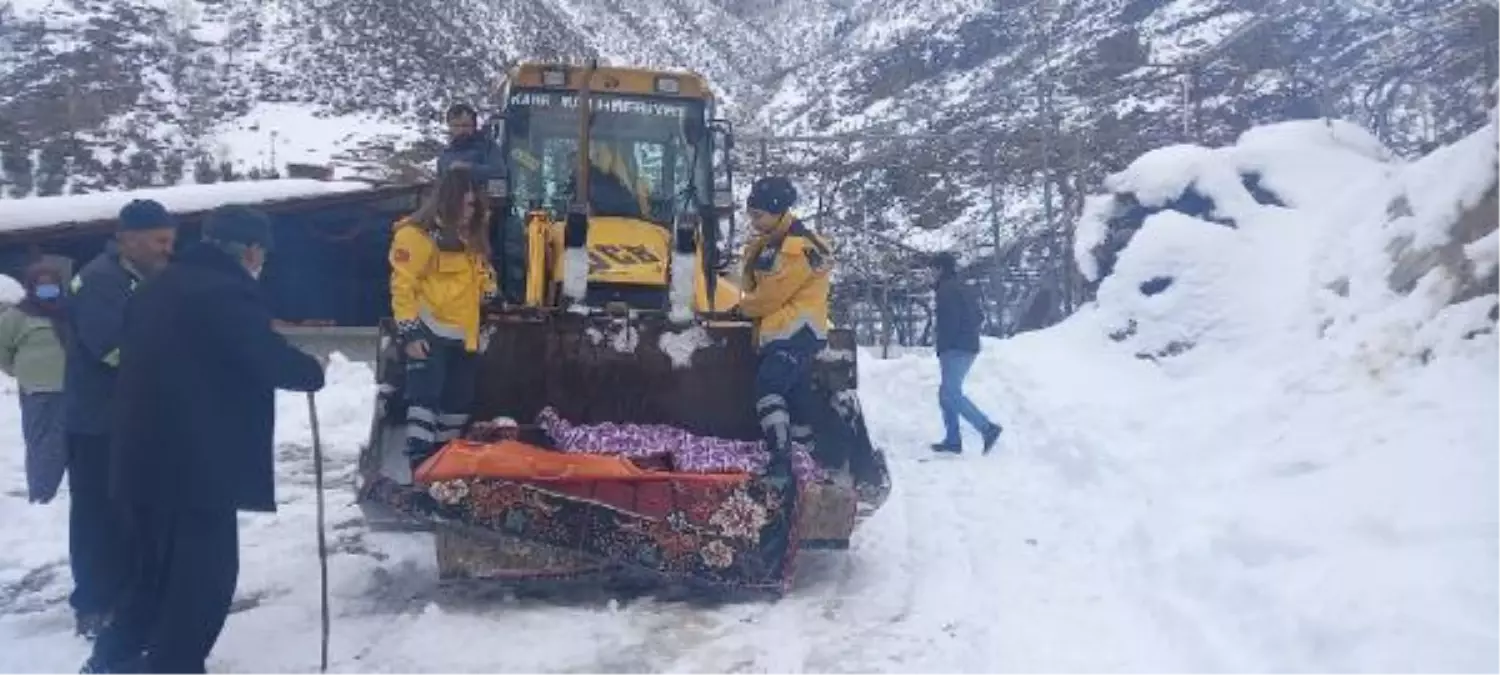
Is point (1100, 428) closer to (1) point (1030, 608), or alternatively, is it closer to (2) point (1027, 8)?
(1) point (1030, 608)

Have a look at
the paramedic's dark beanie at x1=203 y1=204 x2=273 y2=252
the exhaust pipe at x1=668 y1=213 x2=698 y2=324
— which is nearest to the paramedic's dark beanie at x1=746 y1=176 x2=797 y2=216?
the exhaust pipe at x1=668 y1=213 x2=698 y2=324

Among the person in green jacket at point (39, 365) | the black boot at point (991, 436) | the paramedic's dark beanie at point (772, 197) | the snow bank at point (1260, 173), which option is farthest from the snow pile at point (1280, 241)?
the person in green jacket at point (39, 365)

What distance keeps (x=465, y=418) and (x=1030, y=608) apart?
303 centimetres

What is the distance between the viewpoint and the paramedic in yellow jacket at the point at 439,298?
625 cm

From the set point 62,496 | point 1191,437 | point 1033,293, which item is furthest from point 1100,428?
point 1033,293

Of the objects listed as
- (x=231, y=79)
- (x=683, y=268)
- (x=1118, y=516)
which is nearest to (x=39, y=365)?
(x=683, y=268)

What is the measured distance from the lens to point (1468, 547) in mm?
4805

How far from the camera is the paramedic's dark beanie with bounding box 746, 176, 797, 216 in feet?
22.3

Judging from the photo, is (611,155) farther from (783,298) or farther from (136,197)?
(136,197)

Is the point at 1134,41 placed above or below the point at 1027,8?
below

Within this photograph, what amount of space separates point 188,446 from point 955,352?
22.8 feet

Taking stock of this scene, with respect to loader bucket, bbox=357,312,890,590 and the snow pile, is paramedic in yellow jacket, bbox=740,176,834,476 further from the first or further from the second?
the snow pile

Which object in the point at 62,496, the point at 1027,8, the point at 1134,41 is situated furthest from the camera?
the point at 1027,8

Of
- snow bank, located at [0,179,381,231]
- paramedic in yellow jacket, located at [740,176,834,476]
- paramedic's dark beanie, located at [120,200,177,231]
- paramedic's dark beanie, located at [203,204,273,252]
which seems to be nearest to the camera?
paramedic's dark beanie, located at [203,204,273,252]
